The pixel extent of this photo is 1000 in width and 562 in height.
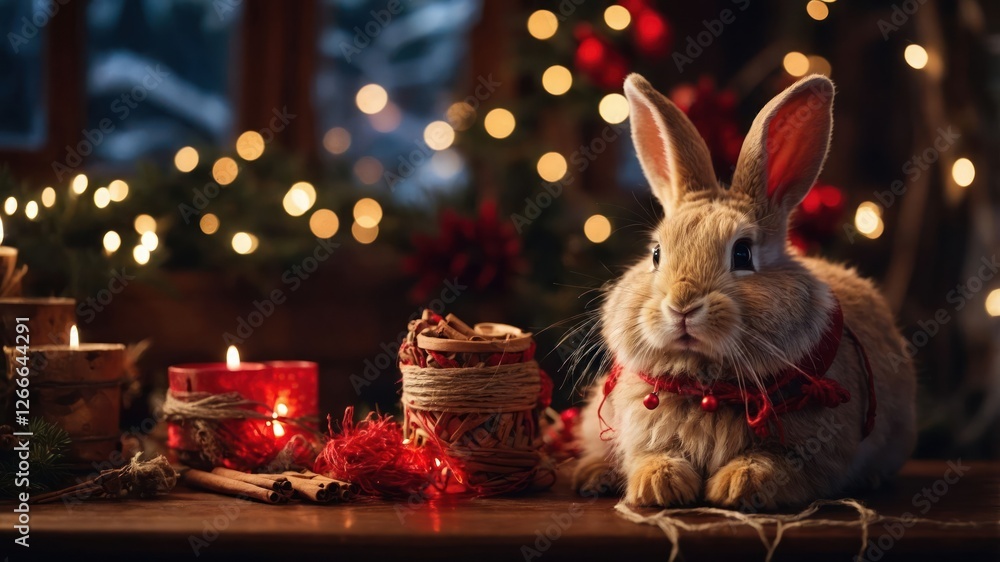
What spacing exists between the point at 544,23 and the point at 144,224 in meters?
1.18

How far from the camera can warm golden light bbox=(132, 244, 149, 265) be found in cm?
183

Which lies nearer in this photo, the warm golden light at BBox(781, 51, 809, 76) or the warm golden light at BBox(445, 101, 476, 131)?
the warm golden light at BBox(781, 51, 809, 76)

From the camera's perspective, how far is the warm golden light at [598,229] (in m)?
2.34

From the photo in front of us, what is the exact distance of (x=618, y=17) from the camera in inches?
92.8

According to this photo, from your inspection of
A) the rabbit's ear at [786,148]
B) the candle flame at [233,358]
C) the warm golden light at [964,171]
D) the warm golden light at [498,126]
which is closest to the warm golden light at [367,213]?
the warm golden light at [498,126]

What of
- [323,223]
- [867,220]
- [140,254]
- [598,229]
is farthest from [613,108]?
[140,254]

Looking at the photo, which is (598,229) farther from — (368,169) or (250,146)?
(368,169)

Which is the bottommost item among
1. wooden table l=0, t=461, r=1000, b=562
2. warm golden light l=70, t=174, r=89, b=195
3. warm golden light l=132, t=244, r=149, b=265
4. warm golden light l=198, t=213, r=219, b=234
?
wooden table l=0, t=461, r=1000, b=562

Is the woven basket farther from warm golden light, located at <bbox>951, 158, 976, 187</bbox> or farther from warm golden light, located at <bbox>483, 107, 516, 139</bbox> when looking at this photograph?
warm golden light, located at <bbox>951, 158, 976, 187</bbox>

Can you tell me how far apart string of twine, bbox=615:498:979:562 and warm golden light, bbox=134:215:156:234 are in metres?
1.25

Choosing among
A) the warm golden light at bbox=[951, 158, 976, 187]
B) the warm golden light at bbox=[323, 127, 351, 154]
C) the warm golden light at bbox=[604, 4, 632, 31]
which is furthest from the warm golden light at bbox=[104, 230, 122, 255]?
the warm golden light at bbox=[951, 158, 976, 187]

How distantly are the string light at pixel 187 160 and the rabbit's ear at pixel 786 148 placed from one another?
5.28 feet

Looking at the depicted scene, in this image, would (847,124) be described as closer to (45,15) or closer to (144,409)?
(144,409)

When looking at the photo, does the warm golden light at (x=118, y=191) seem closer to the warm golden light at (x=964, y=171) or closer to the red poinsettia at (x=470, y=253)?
the red poinsettia at (x=470, y=253)
